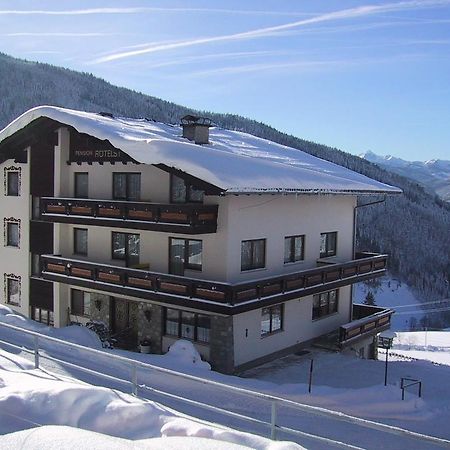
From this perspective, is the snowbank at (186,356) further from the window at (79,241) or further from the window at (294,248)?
the window at (79,241)

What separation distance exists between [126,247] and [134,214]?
3.01 meters

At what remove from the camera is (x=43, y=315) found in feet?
89.4

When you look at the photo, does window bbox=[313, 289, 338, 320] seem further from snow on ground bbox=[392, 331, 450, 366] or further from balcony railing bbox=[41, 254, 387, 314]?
snow on ground bbox=[392, 331, 450, 366]

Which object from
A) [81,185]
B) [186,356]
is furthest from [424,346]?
[186,356]

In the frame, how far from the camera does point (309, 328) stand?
24766mm

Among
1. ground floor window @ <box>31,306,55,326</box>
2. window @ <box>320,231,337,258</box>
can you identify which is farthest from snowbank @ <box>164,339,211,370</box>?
ground floor window @ <box>31,306,55,326</box>

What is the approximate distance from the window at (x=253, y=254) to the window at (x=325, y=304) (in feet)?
15.0

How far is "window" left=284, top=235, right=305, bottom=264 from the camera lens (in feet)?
77.0

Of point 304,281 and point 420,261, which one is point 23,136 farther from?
point 420,261

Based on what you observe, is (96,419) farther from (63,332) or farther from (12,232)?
(12,232)

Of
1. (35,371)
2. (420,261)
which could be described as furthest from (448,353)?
(420,261)

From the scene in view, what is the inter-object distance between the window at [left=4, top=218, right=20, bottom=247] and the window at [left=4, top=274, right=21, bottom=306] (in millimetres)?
1633

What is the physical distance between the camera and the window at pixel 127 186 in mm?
23156

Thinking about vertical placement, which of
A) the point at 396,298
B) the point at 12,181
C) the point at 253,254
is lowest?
the point at 396,298
